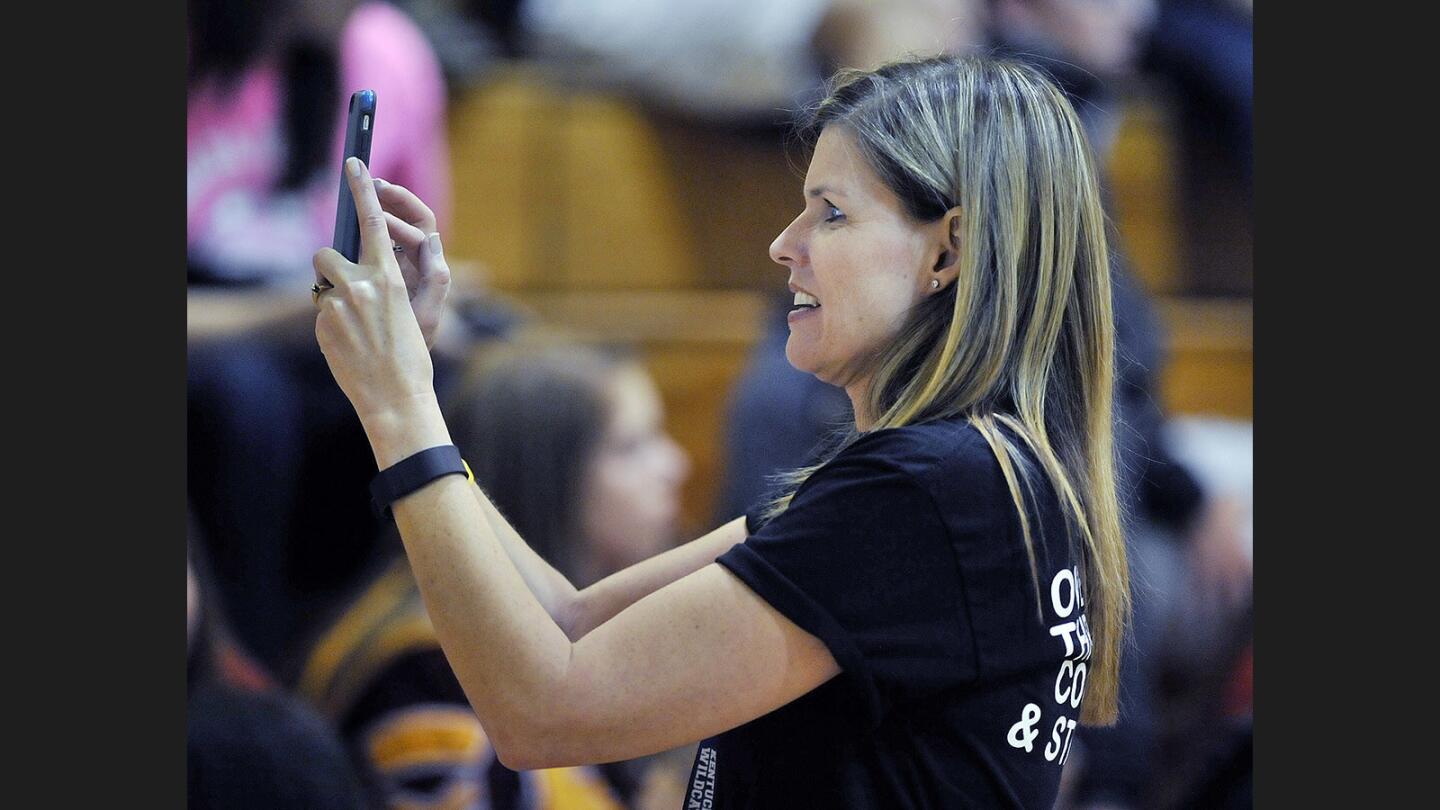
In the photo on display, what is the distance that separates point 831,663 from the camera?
3.81 ft

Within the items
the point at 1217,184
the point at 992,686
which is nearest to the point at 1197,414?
the point at 1217,184

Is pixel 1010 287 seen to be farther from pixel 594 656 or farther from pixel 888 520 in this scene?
pixel 594 656

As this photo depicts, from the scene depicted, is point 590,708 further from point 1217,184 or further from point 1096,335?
point 1217,184

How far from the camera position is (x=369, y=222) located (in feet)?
4.20

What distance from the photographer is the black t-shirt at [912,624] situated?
1158mm

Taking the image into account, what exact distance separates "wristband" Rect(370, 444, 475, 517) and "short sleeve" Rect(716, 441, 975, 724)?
247 mm

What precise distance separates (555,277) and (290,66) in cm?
76

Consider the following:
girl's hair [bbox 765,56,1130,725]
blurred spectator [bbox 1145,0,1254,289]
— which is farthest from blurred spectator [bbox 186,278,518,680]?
girl's hair [bbox 765,56,1130,725]

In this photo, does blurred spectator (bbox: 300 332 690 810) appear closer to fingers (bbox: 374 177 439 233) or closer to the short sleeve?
fingers (bbox: 374 177 439 233)

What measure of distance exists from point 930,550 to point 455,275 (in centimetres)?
225

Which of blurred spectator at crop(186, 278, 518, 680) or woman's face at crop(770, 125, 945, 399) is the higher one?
woman's face at crop(770, 125, 945, 399)

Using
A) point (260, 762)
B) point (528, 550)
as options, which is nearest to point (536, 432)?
point (260, 762)

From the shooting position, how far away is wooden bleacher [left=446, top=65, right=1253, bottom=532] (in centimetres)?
328

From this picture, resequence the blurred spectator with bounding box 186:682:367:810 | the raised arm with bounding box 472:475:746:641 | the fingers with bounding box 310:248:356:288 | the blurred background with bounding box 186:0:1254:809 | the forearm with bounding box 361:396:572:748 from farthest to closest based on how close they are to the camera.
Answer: the blurred background with bounding box 186:0:1254:809 < the blurred spectator with bounding box 186:682:367:810 < the raised arm with bounding box 472:475:746:641 < the fingers with bounding box 310:248:356:288 < the forearm with bounding box 361:396:572:748
